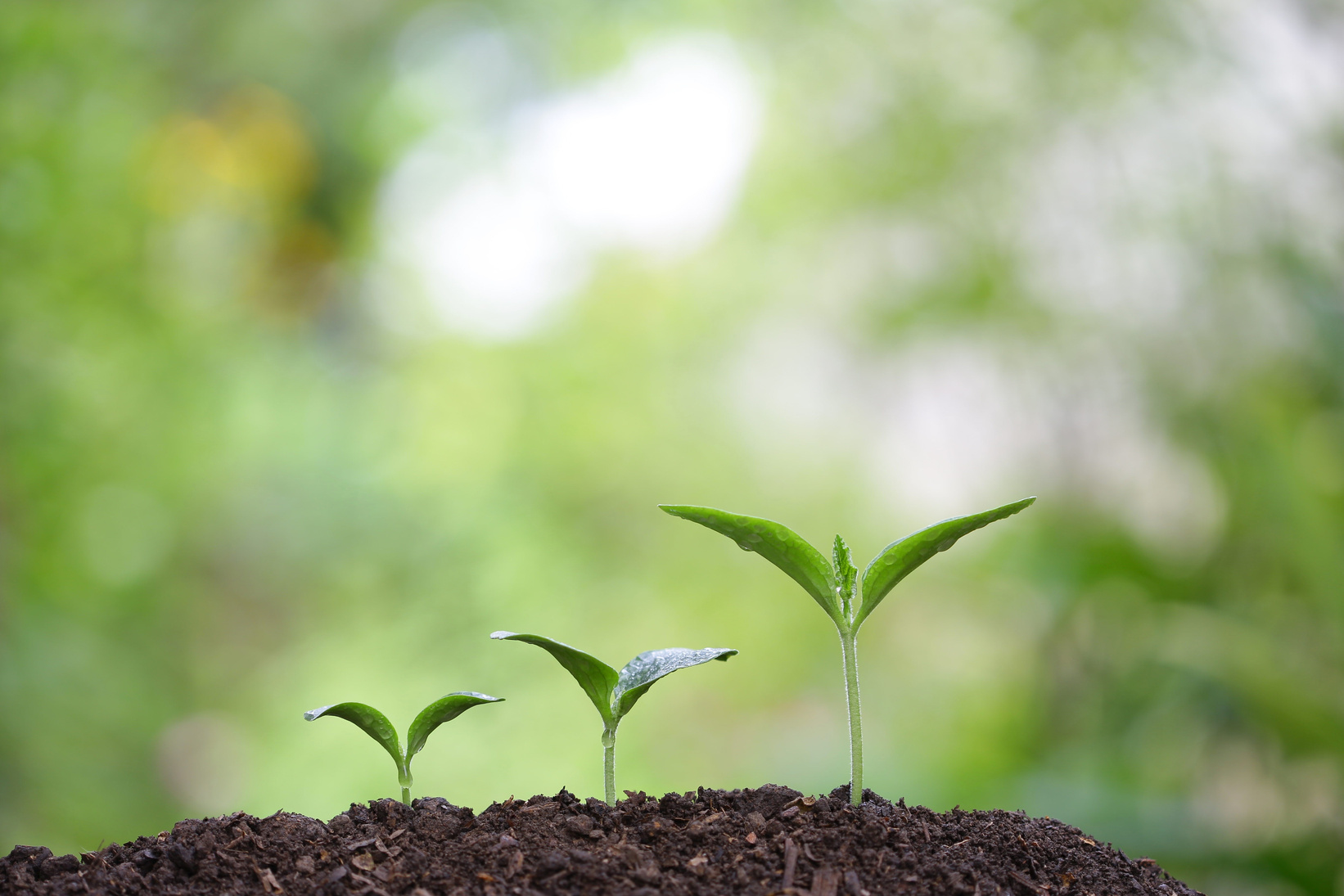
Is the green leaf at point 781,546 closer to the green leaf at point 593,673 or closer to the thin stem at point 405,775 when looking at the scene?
the green leaf at point 593,673

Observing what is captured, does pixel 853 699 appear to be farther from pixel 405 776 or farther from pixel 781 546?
pixel 405 776

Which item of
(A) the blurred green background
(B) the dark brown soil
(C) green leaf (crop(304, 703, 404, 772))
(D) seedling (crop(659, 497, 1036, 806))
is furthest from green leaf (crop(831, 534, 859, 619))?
(A) the blurred green background

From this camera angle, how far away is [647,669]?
457 mm

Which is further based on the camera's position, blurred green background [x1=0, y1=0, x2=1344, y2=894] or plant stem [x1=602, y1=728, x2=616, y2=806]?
blurred green background [x1=0, y1=0, x2=1344, y2=894]

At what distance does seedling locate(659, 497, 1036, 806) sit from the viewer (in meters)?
0.41

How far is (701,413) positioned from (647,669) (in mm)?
2612

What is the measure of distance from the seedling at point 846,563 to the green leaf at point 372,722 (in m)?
0.18

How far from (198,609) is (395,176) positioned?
1576 mm

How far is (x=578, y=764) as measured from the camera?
2357 millimetres

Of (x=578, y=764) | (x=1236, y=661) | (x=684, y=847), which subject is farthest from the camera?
(x=578, y=764)

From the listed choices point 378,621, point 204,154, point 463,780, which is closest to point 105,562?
point 378,621

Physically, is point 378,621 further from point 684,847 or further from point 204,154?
point 684,847

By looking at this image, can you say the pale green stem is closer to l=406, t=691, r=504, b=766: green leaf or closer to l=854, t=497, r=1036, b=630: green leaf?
l=406, t=691, r=504, b=766: green leaf

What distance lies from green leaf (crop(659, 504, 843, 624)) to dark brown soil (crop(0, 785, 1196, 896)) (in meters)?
0.10
